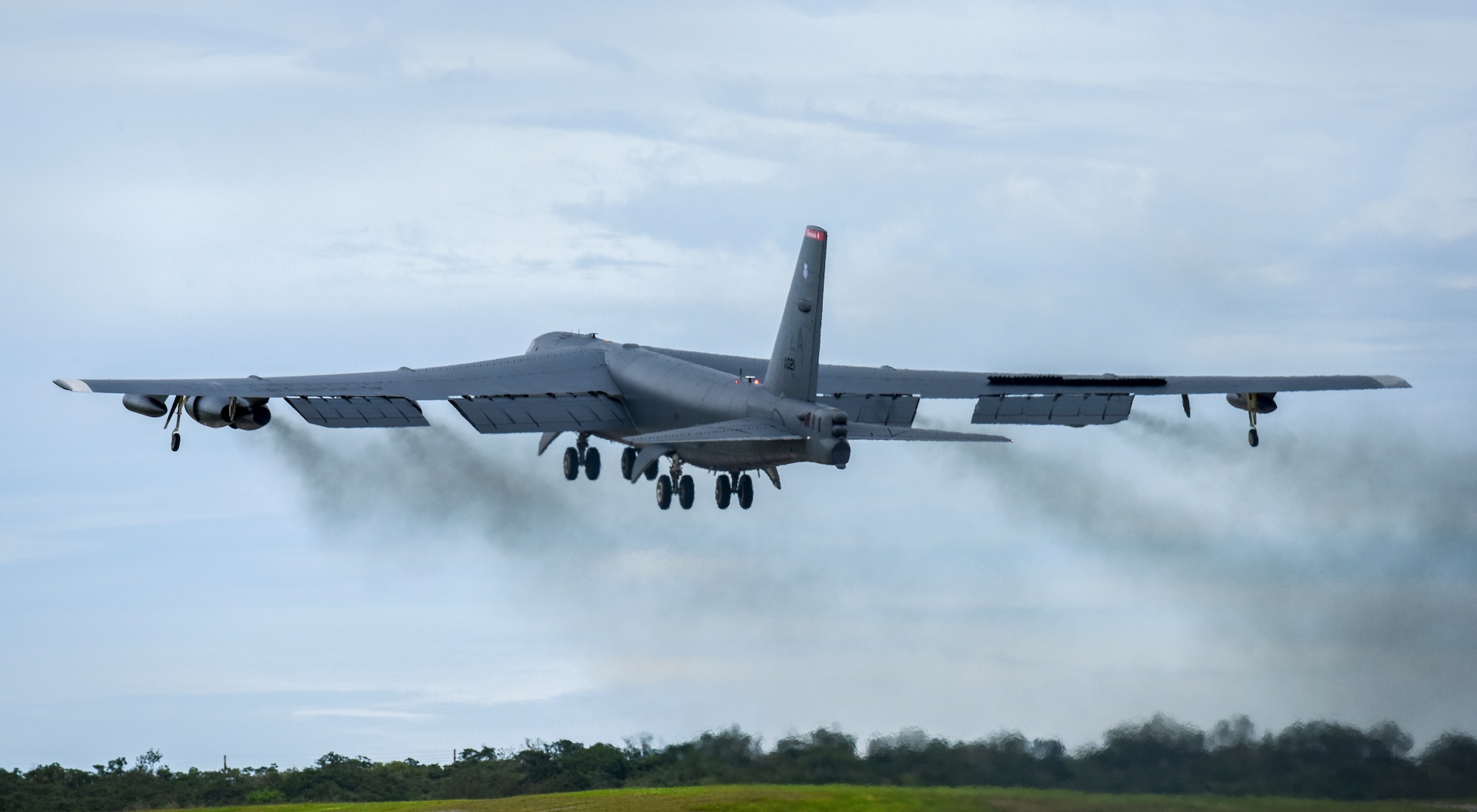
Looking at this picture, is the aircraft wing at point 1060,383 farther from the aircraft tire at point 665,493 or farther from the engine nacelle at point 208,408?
the engine nacelle at point 208,408

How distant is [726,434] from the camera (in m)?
48.7

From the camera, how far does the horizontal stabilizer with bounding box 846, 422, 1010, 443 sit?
148 ft

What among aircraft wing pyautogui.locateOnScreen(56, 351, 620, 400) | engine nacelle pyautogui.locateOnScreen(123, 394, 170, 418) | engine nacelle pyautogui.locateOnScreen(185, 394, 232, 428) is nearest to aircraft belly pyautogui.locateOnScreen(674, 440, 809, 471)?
aircraft wing pyautogui.locateOnScreen(56, 351, 620, 400)

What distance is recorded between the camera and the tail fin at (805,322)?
49375 millimetres

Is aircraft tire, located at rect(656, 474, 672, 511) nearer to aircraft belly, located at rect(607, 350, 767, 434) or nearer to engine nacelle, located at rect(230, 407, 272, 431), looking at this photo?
aircraft belly, located at rect(607, 350, 767, 434)

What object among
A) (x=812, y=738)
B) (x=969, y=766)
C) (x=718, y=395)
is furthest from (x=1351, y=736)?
(x=718, y=395)

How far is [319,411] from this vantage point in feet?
180

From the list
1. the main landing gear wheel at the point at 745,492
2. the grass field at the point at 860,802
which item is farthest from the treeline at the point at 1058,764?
the main landing gear wheel at the point at 745,492

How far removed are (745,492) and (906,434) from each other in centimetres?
810

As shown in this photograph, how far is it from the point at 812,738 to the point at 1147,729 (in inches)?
493

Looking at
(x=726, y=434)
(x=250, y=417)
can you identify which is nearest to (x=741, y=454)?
(x=726, y=434)

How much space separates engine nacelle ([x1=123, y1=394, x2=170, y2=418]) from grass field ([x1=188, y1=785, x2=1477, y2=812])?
68.4 feet

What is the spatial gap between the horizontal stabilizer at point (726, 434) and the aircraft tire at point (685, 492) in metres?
5.11

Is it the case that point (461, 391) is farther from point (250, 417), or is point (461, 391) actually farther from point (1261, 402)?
point (1261, 402)
